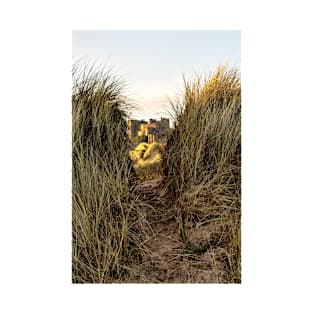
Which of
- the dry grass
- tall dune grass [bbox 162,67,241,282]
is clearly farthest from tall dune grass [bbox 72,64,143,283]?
tall dune grass [bbox 162,67,241,282]

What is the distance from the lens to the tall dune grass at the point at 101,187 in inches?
121

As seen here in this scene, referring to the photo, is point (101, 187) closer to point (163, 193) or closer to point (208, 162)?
point (163, 193)

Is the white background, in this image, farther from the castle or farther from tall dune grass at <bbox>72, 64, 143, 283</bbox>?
the castle

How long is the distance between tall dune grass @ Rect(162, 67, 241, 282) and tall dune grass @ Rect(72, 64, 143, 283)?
11.6 inches

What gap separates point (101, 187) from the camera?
122 inches

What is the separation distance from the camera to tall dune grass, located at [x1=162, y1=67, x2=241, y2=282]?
308 cm
